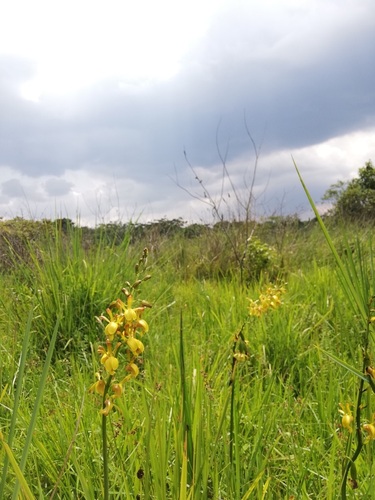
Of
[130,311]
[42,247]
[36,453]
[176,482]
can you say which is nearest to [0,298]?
[42,247]

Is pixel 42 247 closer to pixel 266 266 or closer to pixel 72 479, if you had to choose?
pixel 72 479

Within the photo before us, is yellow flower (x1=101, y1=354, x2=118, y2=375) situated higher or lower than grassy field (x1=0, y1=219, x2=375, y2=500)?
higher

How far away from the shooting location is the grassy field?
96 cm

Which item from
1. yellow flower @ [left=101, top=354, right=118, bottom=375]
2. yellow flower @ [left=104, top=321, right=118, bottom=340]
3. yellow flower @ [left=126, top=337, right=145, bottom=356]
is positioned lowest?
yellow flower @ [left=101, top=354, right=118, bottom=375]

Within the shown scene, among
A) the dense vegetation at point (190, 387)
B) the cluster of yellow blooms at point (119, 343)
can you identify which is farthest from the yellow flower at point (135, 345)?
the dense vegetation at point (190, 387)

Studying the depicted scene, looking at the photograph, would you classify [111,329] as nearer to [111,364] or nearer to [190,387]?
[111,364]

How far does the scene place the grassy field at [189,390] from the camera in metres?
0.96

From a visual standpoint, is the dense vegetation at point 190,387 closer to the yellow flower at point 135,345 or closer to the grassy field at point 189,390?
the grassy field at point 189,390

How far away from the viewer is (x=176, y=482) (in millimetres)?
971

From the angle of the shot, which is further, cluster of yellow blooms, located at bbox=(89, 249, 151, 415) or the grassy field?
the grassy field

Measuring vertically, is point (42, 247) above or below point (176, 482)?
above

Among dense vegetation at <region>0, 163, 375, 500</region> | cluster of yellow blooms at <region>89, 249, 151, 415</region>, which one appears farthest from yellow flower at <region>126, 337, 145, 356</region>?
dense vegetation at <region>0, 163, 375, 500</region>

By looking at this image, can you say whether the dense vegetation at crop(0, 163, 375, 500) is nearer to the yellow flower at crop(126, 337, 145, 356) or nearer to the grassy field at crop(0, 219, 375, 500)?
the grassy field at crop(0, 219, 375, 500)

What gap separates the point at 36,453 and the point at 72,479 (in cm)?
15
